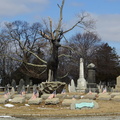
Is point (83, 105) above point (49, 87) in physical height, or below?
below

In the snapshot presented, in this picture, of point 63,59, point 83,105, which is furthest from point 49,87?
point 63,59

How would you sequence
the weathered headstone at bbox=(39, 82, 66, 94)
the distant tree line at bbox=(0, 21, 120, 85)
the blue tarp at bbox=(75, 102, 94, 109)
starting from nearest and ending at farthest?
the blue tarp at bbox=(75, 102, 94, 109) → the weathered headstone at bbox=(39, 82, 66, 94) → the distant tree line at bbox=(0, 21, 120, 85)

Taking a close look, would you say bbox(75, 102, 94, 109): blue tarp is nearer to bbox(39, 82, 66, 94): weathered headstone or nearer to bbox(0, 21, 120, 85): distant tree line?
bbox(39, 82, 66, 94): weathered headstone

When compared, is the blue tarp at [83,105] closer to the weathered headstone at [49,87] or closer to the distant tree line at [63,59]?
the weathered headstone at [49,87]

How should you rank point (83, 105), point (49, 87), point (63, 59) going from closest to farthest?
1. point (83, 105)
2. point (49, 87)
3. point (63, 59)

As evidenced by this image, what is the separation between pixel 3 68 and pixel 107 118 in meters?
49.9

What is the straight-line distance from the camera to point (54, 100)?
51.2ft

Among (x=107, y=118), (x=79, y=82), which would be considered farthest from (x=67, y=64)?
(x=107, y=118)

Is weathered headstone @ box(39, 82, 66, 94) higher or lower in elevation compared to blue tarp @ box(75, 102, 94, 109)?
higher

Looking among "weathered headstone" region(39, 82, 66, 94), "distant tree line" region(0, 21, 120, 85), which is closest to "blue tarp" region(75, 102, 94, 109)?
"weathered headstone" region(39, 82, 66, 94)

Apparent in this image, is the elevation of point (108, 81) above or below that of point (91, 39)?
below

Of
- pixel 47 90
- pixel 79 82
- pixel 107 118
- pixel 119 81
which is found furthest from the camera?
pixel 79 82

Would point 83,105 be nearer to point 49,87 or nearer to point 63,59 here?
point 49,87

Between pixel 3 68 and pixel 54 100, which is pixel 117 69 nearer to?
pixel 3 68
